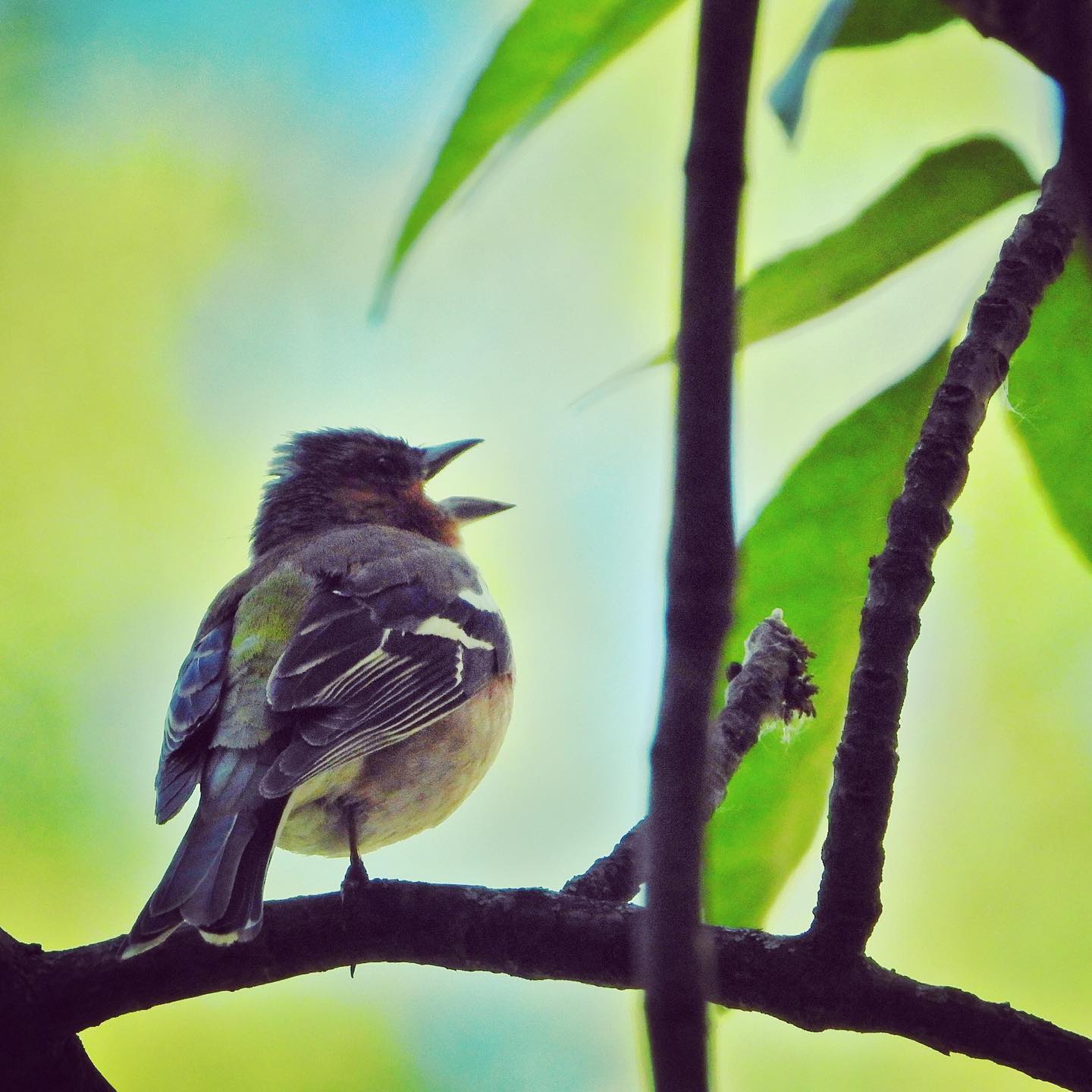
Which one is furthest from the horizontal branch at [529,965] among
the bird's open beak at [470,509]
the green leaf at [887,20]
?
the bird's open beak at [470,509]

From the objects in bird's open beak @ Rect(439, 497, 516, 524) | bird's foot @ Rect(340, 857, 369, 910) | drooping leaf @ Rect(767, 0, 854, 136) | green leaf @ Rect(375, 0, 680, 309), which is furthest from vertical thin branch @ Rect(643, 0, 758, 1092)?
bird's open beak @ Rect(439, 497, 516, 524)

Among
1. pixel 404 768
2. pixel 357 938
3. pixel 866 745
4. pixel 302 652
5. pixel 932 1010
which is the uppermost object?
pixel 302 652

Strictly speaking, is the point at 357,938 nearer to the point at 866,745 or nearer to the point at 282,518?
the point at 866,745

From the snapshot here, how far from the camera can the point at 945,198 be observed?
1890 mm

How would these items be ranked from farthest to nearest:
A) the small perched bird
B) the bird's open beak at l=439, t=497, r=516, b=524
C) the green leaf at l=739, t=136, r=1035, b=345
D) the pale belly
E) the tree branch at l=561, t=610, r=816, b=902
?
1. the bird's open beak at l=439, t=497, r=516, b=524
2. the pale belly
3. the small perched bird
4. the tree branch at l=561, t=610, r=816, b=902
5. the green leaf at l=739, t=136, r=1035, b=345

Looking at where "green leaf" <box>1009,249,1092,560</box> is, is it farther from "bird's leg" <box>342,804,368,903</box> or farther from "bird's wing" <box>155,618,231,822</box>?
"bird's wing" <box>155,618,231,822</box>

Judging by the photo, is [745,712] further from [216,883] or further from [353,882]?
[216,883]

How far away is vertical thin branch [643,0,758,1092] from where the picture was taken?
970 millimetres

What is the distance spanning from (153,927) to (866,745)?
126 cm

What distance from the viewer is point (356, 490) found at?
5.30 m

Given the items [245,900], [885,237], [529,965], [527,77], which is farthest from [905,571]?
[245,900]

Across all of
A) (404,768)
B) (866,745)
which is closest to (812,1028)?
(866,745)

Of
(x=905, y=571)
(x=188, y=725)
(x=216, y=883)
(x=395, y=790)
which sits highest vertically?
(x=188, y=725)

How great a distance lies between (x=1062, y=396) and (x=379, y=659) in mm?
2053
